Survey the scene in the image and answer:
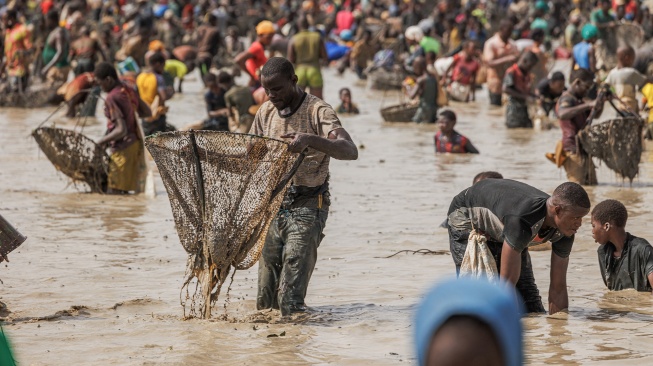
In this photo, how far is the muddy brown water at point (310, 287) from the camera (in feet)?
18.5

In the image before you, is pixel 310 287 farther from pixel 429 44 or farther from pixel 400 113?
pixel 429 44

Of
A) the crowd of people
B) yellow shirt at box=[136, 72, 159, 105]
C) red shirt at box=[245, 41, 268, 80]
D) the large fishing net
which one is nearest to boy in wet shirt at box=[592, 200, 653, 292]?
the crowd of people

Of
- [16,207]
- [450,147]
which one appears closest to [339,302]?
[16,207]

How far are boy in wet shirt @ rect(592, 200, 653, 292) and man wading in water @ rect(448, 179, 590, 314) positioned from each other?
2.18ft

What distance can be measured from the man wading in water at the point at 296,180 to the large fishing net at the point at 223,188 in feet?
0.54

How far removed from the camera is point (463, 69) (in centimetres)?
1955

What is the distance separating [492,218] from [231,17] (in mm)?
27755

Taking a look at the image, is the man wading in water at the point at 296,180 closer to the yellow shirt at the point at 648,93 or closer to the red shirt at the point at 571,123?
the red shirt at the point at 571,123

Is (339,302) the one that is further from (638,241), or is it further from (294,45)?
(294,45)

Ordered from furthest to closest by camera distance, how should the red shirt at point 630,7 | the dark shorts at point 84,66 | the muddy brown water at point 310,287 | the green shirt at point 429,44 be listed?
the red shirt at point 630,7, the green shirt at point 429,44, the dark shorts at point 84,66, the muddy brown water at point 310,287

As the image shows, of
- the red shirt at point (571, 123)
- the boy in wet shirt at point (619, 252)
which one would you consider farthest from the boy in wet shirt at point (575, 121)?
the boy in wet shirt at point (619, 252)

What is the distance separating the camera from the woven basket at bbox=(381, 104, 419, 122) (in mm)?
16812

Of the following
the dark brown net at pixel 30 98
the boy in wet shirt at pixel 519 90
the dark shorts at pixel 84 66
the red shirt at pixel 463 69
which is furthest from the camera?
the red shirt at pixel 463 69

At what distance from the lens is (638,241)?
259 inches
